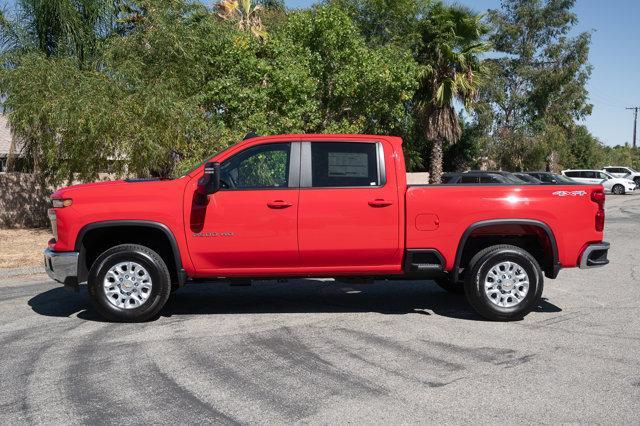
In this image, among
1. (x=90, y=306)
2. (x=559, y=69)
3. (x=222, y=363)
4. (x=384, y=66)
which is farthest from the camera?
(x=559, y=69)

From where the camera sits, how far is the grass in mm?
12180

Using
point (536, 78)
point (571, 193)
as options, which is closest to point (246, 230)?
point (571, 193)

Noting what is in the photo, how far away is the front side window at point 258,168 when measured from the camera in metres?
6.95

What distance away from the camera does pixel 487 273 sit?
6973 mm

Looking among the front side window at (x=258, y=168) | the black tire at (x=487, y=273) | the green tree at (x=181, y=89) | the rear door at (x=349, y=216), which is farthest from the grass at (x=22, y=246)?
the black tire at (x=487, y=273)

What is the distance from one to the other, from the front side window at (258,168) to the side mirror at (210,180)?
264mm

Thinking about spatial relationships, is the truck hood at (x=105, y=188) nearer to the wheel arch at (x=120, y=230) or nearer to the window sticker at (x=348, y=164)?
the wheel arch at (x=120, y=230)

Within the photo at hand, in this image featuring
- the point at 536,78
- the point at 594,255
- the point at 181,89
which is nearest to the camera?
the point at 594,255

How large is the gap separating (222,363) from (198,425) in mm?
1351

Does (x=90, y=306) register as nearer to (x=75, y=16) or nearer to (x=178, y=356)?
(x=178, y=356)

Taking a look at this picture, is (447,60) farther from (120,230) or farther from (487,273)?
(120,230)

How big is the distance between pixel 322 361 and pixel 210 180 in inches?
90.7

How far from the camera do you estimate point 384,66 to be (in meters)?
23.5

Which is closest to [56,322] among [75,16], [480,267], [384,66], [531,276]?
[480,267]
